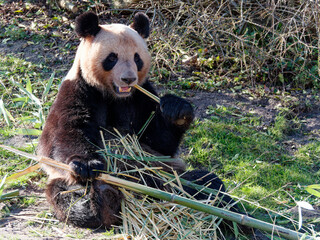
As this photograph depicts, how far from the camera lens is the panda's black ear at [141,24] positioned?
5.20 meters

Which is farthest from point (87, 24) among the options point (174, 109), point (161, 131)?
point (161, 131)

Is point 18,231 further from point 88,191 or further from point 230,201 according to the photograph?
point 230,201

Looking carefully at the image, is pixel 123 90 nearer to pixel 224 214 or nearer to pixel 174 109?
pixel 174 109

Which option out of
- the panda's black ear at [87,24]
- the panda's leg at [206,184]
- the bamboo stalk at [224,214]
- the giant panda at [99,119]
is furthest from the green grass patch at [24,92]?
the bamboo stalk at [224,214]

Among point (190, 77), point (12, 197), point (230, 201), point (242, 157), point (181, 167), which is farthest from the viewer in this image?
point (190, 77)

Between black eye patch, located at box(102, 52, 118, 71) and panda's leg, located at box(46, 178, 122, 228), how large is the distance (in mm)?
1304

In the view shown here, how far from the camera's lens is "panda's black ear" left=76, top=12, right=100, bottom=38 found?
15.9ft

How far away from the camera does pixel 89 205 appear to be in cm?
434

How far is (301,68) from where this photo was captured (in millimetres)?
7707

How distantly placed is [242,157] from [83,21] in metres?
2.98

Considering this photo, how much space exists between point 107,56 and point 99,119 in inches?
27.9

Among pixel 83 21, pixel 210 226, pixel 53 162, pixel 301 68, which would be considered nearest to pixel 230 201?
pixel 210 226

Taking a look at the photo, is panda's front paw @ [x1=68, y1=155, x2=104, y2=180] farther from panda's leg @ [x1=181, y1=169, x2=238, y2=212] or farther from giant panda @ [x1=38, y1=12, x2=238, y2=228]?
panda's leg @ [x1=181, y1=169, x2=238, y2=212]

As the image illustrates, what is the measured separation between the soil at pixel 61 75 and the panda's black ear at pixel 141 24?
7.35ft
